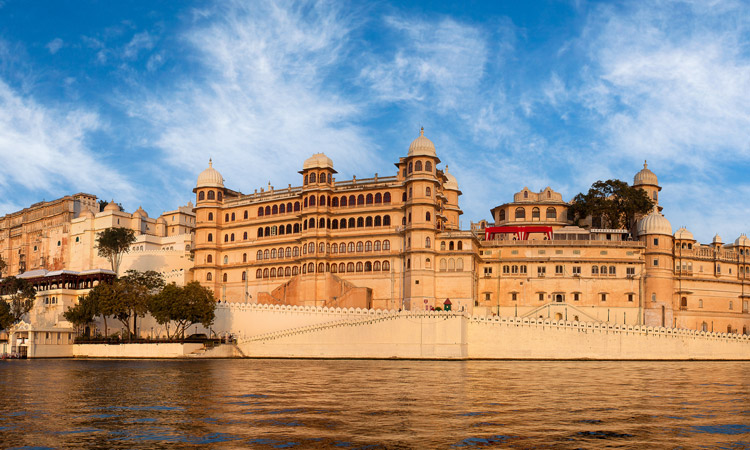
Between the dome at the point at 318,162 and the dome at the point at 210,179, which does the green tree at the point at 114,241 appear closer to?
the dome at the point at 210,179

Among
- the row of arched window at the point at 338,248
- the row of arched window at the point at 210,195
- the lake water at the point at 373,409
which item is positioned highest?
the row of arched window at the point at 210,195

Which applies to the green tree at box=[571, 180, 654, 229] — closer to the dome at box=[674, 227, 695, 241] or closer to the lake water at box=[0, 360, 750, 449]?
the dome at box=[674, 227, 695, 241]

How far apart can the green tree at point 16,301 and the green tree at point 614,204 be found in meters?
58.2

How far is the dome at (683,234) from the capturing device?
83.6 metres

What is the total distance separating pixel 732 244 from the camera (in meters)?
89.9

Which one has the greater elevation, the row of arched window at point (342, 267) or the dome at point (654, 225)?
the dome at point (654, 225)

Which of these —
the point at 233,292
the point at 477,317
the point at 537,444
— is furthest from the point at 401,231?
the point at 537,444

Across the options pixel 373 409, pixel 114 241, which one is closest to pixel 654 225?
pixel 114 241

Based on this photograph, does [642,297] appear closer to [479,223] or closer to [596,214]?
[596,214]

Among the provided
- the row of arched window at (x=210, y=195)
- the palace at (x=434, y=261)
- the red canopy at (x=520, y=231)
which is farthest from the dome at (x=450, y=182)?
the row of arched window at (x=210, y=195)

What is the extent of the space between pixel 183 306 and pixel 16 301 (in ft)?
75.7

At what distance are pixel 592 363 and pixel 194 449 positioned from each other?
43.1m

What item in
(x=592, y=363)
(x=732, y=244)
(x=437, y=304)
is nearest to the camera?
(x=592, y=363)

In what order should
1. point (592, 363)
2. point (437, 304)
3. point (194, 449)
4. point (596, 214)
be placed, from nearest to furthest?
point (194, 449)
point (592, 363)
point (437, 304)
point (596, 214)
